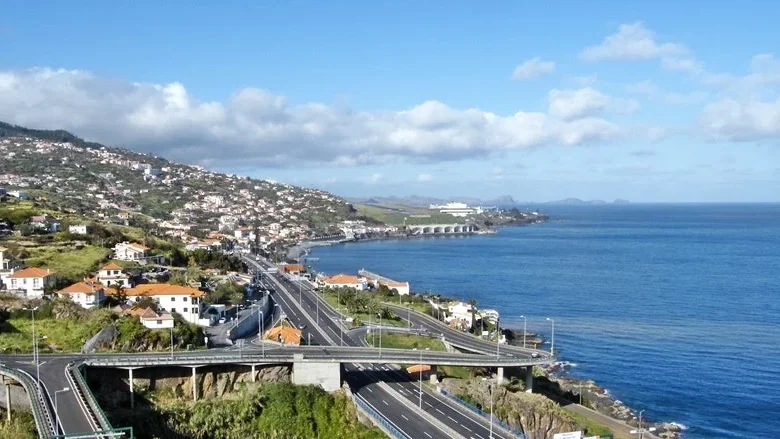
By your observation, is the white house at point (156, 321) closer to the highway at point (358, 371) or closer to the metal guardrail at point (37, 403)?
the highway at point (358, 371)

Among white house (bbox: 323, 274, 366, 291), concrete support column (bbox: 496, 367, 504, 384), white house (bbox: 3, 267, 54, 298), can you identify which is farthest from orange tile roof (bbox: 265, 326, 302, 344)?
white house (bbox: 323, 274, 366, 291)

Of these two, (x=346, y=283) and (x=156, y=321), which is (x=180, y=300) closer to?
(x=156, y=321)

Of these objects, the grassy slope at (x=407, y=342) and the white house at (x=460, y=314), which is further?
the white house at (x=460, y=314)

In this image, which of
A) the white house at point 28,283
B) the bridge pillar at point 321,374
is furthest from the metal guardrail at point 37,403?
the white house at point 28,283

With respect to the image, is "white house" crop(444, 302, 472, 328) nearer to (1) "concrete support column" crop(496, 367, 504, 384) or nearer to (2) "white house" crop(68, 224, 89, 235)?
(1) "concrete support column" crop(496, 367, 504, 384)

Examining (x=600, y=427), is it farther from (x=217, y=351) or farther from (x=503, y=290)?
(x=503, y=290)

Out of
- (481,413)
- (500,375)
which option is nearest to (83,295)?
(500,375)

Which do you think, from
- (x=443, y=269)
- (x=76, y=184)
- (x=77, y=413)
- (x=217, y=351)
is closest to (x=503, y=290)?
(x=443, y=269)
